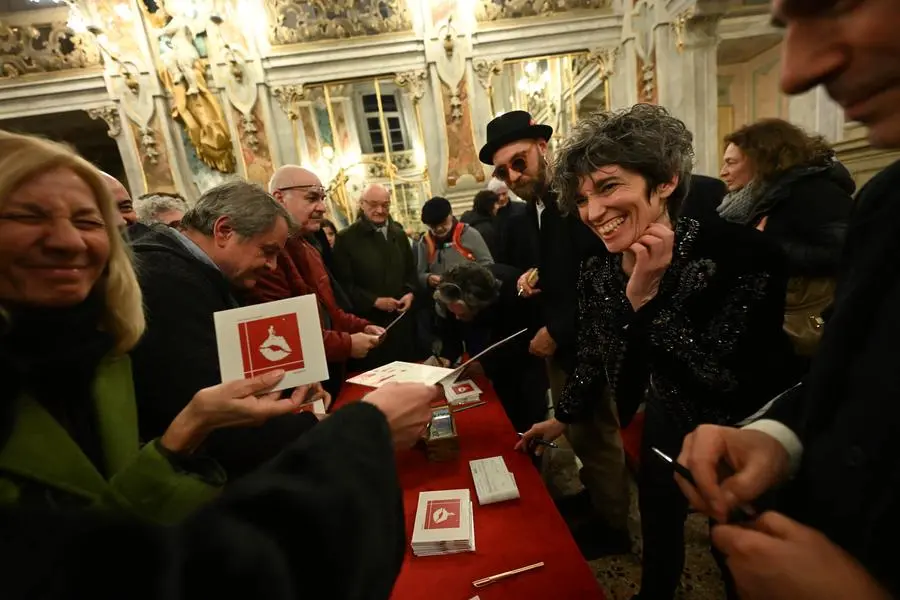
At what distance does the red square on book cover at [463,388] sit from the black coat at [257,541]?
151 centimetres

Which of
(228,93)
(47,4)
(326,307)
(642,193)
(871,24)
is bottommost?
(326,307)

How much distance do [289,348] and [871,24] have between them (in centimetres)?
134

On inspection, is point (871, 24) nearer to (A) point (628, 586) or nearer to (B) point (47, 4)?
(A) point (628, 586)

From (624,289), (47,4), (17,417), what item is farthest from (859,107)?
(47,4)

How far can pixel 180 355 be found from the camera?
1.21 meters

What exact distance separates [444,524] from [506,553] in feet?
0.63

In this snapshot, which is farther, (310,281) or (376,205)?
(376,205)

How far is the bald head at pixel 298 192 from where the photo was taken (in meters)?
3.02

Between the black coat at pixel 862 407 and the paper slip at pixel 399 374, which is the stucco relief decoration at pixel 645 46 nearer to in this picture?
the paper slip at pixel 399 374

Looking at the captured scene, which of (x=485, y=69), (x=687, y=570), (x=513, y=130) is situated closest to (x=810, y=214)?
(x=513, y=130)

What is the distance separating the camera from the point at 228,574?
458 mm

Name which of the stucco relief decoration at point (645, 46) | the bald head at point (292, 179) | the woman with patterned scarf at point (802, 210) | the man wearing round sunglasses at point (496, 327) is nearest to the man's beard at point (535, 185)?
the man wearing round sunglasses at point (496, 327)

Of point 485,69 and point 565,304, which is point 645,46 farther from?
point 565,304

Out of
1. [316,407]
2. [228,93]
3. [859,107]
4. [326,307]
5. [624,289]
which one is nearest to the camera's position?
[859,107]
